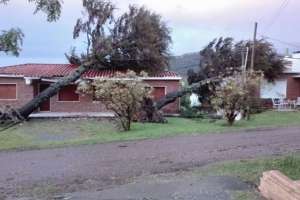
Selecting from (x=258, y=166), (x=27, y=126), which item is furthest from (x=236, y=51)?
(x=258, y=166)

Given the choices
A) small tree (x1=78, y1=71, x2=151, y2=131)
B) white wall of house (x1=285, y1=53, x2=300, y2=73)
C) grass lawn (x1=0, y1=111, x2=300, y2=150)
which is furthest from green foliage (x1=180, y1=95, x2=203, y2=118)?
small tree (x1=78, y1=71, x2=151, y2=131)

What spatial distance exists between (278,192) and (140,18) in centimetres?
3157

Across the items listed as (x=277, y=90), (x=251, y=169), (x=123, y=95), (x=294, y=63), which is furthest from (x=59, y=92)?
(x=251, y=169)

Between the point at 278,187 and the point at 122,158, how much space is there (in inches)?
289

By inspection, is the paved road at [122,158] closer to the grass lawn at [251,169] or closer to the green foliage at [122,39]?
the grass lawn at [251,169]

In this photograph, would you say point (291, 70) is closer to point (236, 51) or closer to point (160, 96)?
point (236, 51)

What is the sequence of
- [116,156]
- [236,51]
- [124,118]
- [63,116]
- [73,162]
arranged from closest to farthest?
1. [73,162]
2. [116,156]
3. [124,118]
4. [63,116]
5. [236,51]

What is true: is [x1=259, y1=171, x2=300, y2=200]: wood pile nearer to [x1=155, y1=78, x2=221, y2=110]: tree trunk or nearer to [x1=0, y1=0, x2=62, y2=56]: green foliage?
[x1=0, y1=0, x2=62, y2=56]: green foliage

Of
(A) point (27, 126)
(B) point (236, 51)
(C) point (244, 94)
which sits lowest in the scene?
(A) point (27, 126)

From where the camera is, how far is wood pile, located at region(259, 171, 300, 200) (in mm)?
6502

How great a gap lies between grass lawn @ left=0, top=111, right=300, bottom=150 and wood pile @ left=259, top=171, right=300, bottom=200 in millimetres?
11720

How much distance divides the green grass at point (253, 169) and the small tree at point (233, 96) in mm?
14996

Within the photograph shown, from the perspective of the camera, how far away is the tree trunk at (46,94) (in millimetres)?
33844

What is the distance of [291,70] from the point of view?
156 feet
